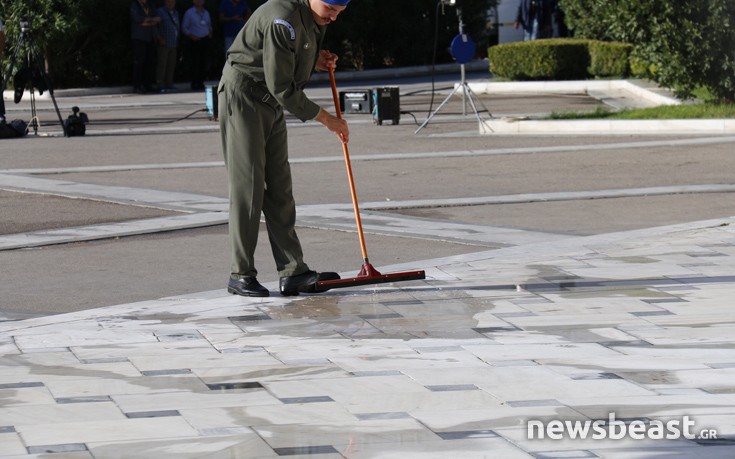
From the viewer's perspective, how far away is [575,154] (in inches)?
639

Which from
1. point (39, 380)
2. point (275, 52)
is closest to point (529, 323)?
point (275, 52)

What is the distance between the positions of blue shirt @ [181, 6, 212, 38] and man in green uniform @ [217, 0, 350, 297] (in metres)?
21.6

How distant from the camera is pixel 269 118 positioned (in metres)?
8.06

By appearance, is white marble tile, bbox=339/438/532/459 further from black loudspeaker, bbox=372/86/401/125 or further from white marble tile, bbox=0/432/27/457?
black loudspeaker, bbox=372/86/401/125

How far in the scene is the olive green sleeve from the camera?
25.2 feet

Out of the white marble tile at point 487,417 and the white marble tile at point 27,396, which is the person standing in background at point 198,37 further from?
the white marble tile at point 487,417

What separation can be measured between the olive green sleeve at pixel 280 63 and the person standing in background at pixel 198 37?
871 inches

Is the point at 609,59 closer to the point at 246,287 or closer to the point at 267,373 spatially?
the point at 246,287

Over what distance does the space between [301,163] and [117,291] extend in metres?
7.42

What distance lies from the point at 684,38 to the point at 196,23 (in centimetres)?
1284

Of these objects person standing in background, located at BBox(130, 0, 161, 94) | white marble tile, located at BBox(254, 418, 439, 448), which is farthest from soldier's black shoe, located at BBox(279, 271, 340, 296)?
person standing in background, located at BBox(130, 0, 161, 94)

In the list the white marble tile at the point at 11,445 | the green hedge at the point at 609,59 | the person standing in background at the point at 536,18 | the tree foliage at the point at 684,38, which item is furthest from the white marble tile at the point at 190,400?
the person standing in background at the point at 536,18

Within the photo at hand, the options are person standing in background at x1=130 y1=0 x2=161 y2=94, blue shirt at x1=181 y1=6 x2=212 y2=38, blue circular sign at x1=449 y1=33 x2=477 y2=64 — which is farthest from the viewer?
blue shirt at x1=181 y1=6 x2=212 y2=38

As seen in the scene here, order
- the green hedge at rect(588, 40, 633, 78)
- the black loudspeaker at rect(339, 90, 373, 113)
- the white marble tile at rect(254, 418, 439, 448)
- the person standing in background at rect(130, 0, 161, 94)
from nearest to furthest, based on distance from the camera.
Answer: the white marble tile at rect(254, 418, 439, 448) < the black loudspeaker at rect(339, 90, 373, 113) < the green hedge at rect(588, 40, 633, 78) < the person standing in background at rect(130, 0, 161, 94)
